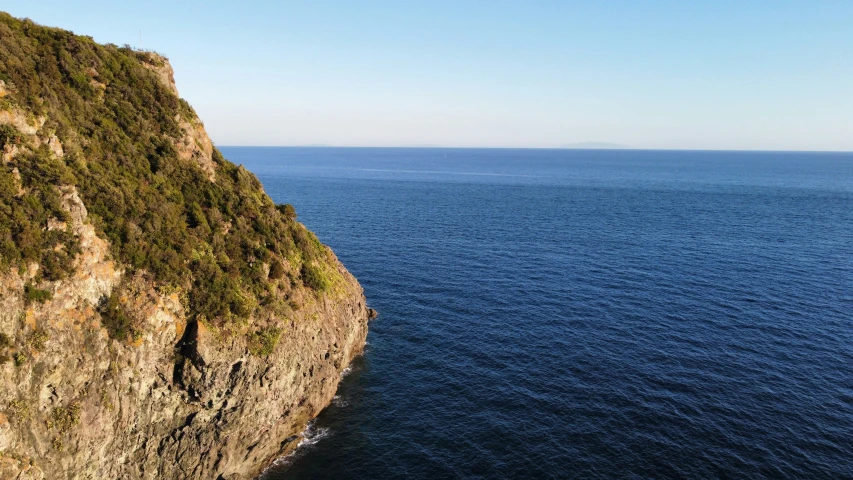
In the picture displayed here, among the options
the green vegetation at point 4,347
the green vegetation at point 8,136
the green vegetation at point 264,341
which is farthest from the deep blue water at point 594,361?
the green vegetation at point 8,136

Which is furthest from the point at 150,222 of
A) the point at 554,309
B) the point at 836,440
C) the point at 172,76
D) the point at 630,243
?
the point at 630,243

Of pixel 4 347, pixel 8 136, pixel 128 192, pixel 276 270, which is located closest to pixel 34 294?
pixel 4 347

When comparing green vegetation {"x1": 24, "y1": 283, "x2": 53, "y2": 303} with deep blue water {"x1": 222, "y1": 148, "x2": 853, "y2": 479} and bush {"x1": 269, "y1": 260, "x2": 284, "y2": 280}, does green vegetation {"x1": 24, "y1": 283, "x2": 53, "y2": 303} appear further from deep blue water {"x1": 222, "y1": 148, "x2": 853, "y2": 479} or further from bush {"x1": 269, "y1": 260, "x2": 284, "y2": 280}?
deep blue water {"x1": 222, "y1": 148, "x2": 853, "y2": 479}

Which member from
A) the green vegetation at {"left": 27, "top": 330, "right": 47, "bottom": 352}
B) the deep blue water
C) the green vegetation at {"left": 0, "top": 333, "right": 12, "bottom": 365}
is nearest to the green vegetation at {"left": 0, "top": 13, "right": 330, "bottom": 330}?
the green vegetation at {"left": 27, "top": 330, "right": 47, "bottom": 352}

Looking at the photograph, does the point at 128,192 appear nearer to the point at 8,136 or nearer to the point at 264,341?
the point at 8,136

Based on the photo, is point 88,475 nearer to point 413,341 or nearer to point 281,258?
point 281,258
